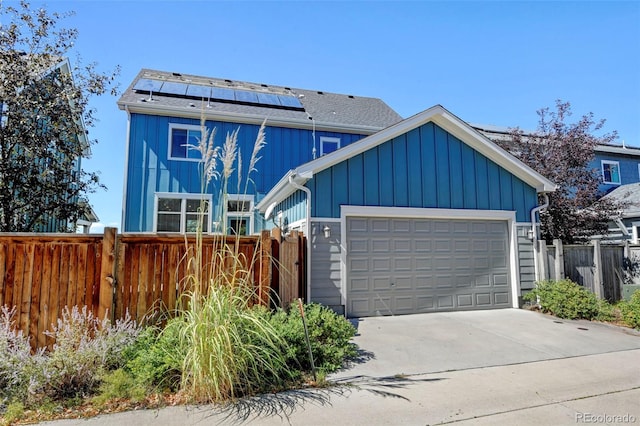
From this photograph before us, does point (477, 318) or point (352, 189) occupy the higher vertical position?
point (352, 189)

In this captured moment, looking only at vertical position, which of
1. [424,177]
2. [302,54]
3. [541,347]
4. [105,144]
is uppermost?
[302,54]

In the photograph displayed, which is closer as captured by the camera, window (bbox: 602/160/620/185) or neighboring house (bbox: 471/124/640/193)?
neighboring house (bbox: 471/124/640/193)

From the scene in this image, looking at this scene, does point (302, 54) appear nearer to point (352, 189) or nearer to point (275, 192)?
point (275, 192)

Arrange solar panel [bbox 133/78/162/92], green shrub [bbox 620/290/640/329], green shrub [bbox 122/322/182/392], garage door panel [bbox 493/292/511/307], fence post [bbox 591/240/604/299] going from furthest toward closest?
solar panel [bbox 133/78/162/92]
fence post [bbox 591/240/604/299]
garage door panel [bbox 493/292/511/307]
green shrub [bbox 620/290/640/329]
green shrub [bbox 122/322/182/392]

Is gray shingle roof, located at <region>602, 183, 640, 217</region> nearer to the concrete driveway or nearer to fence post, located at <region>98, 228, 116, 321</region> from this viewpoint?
the concrete driveway

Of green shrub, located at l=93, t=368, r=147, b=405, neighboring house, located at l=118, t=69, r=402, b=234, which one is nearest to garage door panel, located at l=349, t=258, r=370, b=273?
neighboring house, located at l=118, t=69, r=402, b=234

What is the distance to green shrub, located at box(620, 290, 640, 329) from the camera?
6.64 m

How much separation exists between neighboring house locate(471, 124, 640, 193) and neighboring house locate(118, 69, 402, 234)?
10.1 metres

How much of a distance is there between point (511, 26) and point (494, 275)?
6.37m

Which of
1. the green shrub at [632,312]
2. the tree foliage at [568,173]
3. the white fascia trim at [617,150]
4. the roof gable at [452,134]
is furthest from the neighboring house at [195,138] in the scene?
the white fascia trim at [617,150]

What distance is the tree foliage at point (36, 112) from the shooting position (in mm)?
7172

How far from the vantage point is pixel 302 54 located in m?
10.0

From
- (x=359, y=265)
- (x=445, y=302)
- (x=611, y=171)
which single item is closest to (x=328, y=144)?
(x=359, y=265)

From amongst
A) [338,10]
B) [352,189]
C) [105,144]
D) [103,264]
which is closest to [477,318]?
[352,189]
